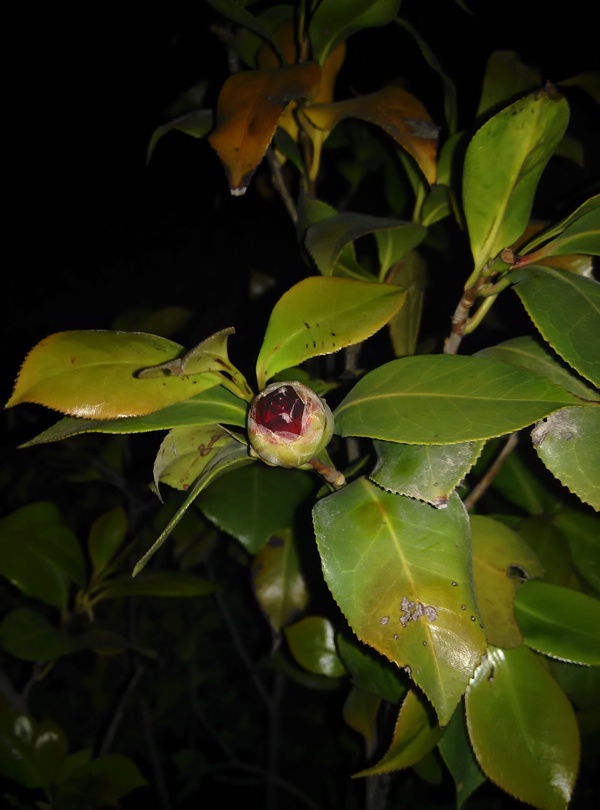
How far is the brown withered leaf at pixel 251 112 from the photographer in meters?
0.46

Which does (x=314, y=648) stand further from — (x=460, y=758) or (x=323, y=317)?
(x=323, y=317)

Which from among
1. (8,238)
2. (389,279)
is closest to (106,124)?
(8,238)

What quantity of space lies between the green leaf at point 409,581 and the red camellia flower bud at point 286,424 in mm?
53

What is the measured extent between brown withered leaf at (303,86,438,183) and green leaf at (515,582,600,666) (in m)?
0.38

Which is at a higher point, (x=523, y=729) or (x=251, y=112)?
(x=251, y=112)

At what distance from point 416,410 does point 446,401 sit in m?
0.02

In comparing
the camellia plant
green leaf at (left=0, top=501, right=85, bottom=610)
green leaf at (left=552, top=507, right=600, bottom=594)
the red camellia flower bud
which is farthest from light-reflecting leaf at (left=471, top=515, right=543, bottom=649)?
green leaf at (left=0, top=501, right=85, bottom=610)

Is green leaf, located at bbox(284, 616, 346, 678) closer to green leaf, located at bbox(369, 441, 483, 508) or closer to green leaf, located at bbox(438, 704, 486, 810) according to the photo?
green leaf, located at bbox(438, 704, 486, 810)

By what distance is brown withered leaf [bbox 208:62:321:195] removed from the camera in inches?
18.2

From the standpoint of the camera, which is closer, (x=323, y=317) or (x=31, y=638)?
(x=323, y=317)

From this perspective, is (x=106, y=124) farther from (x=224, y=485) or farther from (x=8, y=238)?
(x=224, y=485)

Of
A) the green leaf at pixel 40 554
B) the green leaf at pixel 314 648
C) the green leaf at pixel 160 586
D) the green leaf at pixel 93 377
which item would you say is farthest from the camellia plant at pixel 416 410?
the green leaf at pixel 40 554

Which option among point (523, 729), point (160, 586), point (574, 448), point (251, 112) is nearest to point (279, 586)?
point (160, 586)

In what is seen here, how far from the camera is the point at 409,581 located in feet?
1.33
